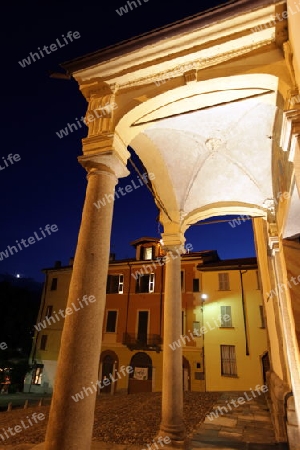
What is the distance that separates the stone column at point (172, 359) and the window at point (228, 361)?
13.1 metres

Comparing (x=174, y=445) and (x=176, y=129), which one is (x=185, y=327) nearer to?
(x=174, y=445)

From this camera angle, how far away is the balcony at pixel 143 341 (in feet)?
63.4

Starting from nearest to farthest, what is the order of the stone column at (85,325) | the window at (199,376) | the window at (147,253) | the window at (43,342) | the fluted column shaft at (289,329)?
1. the stone column at (85,325)
2. the fluted column shaft at (289,329)
3. the window at (199,376)
4. the window at (147,253)
5. the window at (43,342)

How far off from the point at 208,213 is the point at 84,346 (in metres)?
6.04

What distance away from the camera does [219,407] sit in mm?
8953

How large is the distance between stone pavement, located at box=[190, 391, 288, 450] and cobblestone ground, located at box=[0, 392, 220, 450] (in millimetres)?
413

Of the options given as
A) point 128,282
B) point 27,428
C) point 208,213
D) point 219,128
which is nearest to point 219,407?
point 27,428

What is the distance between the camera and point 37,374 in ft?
73.8

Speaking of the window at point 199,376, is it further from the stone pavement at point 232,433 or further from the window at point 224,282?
the stone pavement at point 232,433

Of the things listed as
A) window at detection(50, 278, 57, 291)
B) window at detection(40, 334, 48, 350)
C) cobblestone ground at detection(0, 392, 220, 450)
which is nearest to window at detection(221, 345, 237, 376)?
cobblestone ground at detection(0, 392, 220, 450)

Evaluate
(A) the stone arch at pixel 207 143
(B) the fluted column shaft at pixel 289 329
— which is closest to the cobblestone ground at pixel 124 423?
(B) the fluted column shaft at pixel 289 329

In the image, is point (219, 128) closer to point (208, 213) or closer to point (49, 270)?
point (208, 213)

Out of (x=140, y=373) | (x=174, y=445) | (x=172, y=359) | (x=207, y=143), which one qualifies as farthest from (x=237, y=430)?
(x=140, y=373)

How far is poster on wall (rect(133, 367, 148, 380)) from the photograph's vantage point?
62.3 feet
